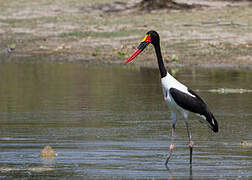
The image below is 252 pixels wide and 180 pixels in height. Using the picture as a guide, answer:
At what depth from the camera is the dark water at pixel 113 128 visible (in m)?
7.28

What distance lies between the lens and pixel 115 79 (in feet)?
50.7

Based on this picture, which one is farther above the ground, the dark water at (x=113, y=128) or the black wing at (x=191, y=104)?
the black wing at (x=191, y=104)

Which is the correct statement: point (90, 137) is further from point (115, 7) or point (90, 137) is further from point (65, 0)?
point (65, 0)

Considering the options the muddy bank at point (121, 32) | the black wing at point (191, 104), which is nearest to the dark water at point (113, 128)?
the black wing at point (191, 104)

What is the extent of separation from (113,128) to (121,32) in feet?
40.2

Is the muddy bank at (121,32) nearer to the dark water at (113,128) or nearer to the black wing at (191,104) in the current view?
the dark water at (113,128)

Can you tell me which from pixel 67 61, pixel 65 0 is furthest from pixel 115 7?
pixel 67 61

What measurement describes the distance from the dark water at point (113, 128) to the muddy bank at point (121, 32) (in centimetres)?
244

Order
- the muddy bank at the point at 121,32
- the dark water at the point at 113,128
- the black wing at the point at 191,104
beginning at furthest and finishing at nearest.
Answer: the muddy bank at the point at 121,32 < the black wing at the point at 191,104 < the dark water at the point at 113,128

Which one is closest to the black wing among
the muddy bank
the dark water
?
the dark water

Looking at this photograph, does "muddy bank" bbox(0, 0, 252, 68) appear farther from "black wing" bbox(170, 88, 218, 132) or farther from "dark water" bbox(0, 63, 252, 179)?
"black wing" bbox(170, 88, 218, 132)

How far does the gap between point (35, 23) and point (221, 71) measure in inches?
371

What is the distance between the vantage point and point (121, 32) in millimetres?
21688

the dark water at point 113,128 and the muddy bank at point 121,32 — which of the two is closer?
the dark water at point 113,128
